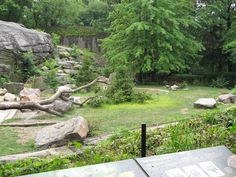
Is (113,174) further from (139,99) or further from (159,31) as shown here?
(159,31)

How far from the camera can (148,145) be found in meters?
4.60

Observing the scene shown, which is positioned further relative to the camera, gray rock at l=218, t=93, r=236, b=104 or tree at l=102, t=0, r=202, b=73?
tree at l=102, t=0, r=202, b=73

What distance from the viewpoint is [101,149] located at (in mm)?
4277

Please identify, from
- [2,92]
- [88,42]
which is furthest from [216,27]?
[2,92]

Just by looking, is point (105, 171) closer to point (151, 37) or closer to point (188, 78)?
point (151, 37)

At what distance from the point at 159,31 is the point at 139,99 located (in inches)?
185

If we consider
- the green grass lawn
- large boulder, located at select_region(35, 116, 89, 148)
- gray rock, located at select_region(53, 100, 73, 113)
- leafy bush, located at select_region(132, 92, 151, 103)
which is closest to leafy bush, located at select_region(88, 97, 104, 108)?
the green grass lawn

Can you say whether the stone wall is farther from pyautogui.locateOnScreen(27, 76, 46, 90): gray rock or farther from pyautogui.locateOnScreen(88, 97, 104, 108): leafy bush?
pyautogui.locateOnScreen(88, 97, 104, 108): leafy bush

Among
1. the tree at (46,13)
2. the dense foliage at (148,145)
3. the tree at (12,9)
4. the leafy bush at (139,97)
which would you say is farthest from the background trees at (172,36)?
the dense foliage at (148,145)

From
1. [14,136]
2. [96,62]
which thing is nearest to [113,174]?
[14,136]

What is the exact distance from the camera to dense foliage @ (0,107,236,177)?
3.41 m

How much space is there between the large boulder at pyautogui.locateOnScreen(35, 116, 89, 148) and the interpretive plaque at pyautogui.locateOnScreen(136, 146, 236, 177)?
3.23m

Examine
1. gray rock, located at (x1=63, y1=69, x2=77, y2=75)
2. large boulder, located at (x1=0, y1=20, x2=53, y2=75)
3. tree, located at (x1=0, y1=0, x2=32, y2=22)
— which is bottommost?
gray rock, located at (x1=63, y1=69, x2=77, y2=75)

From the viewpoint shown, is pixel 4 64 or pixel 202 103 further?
pixel 4 64
